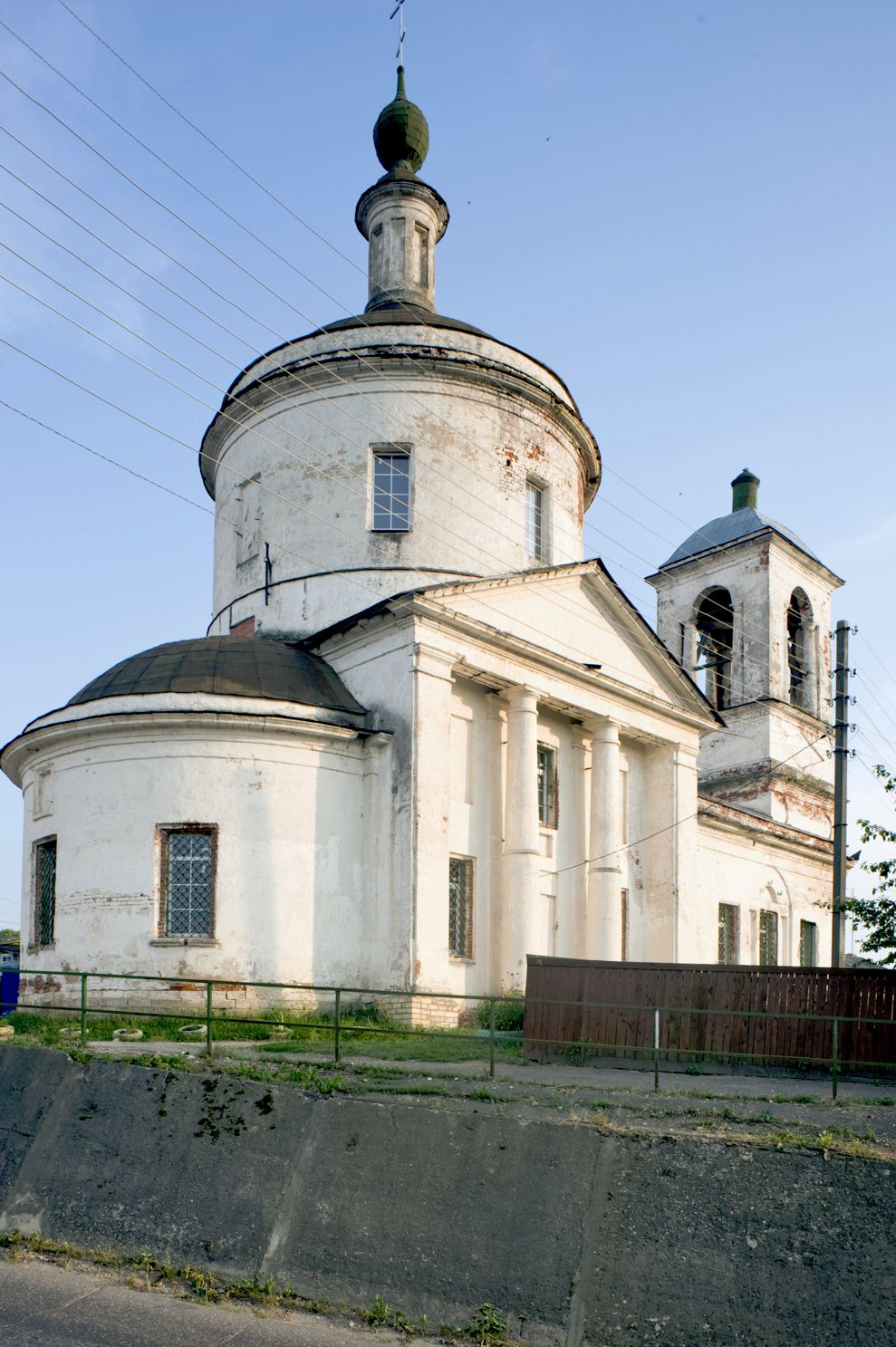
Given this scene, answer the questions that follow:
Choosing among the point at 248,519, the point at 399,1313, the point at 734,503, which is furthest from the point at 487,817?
the point at 734,503

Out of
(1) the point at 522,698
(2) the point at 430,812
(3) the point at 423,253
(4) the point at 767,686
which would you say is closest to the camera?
(2) the point at 430,812

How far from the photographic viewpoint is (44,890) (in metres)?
19.2

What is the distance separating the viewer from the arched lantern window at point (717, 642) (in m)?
33.6

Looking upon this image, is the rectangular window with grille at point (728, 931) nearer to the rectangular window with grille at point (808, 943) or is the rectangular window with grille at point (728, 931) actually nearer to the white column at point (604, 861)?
the rectangular window with grille at point (808, 943)

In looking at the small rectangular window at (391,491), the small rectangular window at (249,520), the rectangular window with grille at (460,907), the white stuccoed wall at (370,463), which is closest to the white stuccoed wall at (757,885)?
the rectangular window with grille at (460,907)

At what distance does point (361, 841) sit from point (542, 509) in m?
8.85

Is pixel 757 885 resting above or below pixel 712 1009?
above

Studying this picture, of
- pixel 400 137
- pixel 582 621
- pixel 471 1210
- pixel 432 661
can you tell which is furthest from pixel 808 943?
pixel 471 1210

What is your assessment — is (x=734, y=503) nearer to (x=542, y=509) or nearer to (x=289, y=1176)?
(x=542, y=509)

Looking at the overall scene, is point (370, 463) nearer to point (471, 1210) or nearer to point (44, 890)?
point (44, 890)

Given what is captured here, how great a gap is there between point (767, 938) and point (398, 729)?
15.2 meters

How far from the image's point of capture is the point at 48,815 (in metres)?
18.9

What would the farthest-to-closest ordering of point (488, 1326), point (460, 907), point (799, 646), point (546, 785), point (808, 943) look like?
point (799, 646) < point (808, 943) < point (546, 785) < point (460, 907) < point (488, 1326)

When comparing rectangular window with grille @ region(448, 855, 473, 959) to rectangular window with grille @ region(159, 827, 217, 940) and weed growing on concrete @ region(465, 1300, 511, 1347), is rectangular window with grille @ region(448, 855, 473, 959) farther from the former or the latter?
weed growing on concrete @ region(465, 1300, 511, 1347)
